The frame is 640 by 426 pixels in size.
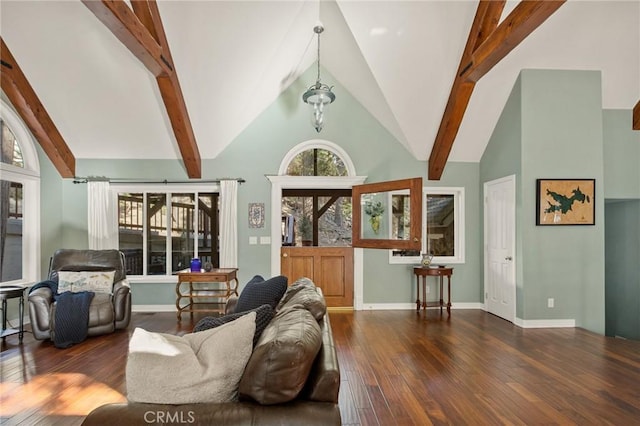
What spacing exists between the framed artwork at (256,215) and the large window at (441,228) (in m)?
2.18

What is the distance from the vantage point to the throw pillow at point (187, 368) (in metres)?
1.37

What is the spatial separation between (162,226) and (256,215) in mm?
1568

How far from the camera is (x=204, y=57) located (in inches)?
176

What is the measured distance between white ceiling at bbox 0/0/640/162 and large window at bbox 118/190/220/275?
Result: 2.30ft

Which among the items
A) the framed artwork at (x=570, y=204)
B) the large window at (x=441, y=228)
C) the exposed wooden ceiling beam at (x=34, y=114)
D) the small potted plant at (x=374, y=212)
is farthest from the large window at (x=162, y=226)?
the framed artwork at (x=570, y=204)

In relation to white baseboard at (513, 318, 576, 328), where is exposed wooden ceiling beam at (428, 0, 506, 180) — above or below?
above

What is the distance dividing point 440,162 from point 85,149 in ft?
18.4

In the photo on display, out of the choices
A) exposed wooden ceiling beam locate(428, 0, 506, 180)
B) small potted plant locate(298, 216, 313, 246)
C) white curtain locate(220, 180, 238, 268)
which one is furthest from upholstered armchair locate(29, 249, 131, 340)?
exposed wooden ceiling beam locate(428, 0, 506, 180)

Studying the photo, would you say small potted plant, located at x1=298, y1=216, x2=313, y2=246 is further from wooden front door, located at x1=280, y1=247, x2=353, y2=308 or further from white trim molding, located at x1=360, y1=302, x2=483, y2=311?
white trim molding, located at x1=360, y1=302, x2=483, y2=311

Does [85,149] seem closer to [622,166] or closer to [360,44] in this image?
[360,44]

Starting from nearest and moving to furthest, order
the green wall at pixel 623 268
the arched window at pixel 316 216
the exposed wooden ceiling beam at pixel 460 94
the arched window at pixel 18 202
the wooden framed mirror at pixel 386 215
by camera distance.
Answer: the exposed wooden ceiling beam at pixel 460 94 → the arched window at pixel 18 202 → the wooden framed mirror at pixel 386 215 → the green wall at pixel 623 268 → the arched window at pixel 316 216

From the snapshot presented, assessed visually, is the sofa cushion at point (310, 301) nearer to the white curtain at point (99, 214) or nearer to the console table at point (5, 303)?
the console table at point (5, 303)

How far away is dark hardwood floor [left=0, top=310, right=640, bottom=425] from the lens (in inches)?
97.9

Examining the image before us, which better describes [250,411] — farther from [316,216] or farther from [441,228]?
[441,228]
